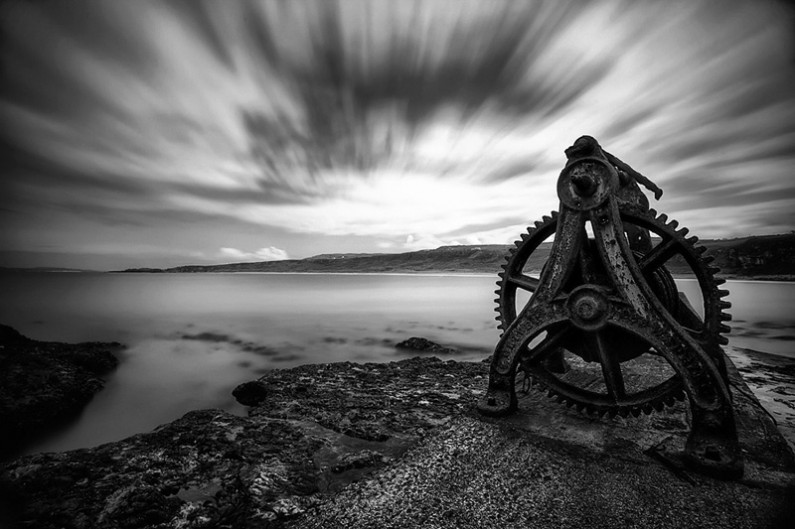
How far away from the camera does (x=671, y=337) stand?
9.46 feet

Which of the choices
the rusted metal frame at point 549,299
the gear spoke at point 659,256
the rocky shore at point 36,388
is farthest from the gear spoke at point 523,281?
the rocky shore at point 36,388

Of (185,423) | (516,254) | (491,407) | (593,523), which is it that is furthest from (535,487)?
(185,423)

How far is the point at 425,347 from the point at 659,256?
374 inches

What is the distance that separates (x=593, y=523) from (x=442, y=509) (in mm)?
974

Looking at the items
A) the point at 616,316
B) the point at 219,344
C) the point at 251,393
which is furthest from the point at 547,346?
the point at 219,344

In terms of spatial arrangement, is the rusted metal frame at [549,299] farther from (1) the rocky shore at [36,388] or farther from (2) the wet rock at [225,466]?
(1) the rocky shore at [36,388]

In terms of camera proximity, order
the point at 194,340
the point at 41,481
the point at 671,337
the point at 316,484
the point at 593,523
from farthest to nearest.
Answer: the point at 194,340
the point at 41,481
the point at 316,484
the point at 671,337
the point at 593,523

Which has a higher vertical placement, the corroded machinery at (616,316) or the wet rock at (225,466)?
the corroded machinery at (616,316)

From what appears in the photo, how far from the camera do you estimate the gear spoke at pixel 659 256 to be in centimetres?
346

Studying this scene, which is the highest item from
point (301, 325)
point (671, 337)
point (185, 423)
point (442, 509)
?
point (671, 337)

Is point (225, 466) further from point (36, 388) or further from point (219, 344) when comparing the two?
point (219, 344)

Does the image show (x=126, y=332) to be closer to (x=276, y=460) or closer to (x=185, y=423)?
(x=185, y=423)

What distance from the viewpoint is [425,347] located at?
12.4 metres

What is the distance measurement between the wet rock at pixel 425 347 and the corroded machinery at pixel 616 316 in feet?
26.4
